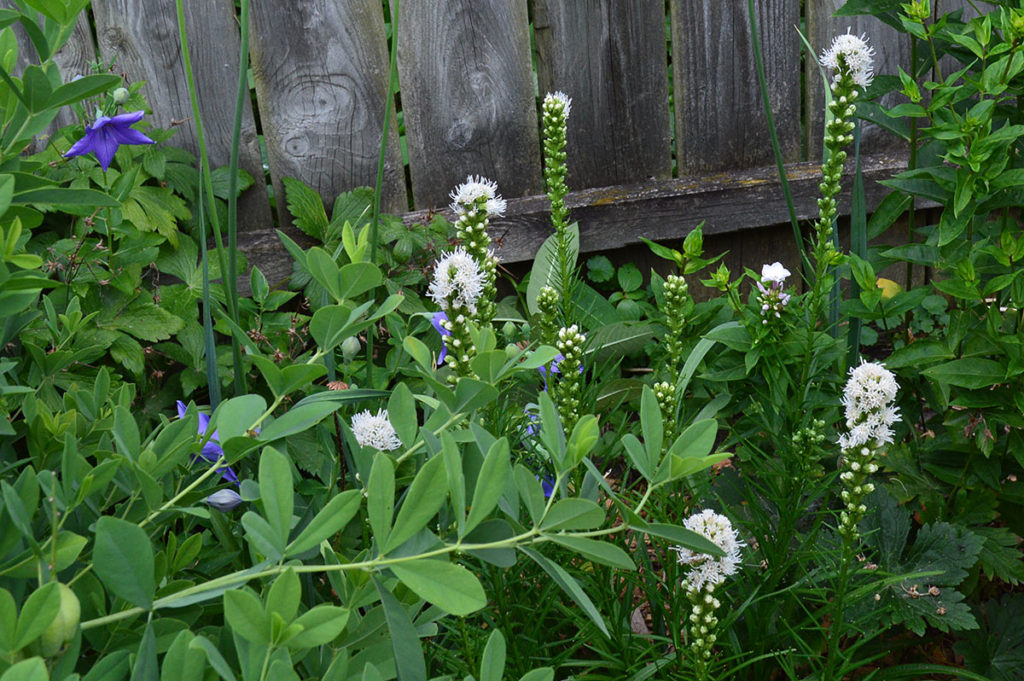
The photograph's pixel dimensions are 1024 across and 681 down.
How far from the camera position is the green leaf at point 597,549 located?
593mm

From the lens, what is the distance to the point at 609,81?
9.27 ft

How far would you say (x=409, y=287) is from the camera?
8.41 ft

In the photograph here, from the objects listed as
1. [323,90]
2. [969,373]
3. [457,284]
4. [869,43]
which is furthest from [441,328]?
[869,43]

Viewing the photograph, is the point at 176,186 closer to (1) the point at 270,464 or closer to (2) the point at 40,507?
(2) the point at 40,507

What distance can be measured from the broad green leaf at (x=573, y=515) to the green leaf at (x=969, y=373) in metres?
1.09

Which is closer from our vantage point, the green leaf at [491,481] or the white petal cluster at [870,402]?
the green leaf at [491,481]

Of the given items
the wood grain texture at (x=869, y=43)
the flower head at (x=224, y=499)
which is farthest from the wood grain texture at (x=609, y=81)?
the flower head at (x=224, y=499)

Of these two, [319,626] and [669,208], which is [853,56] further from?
[669,208]

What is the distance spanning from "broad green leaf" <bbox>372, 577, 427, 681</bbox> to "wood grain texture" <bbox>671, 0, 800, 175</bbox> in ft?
8.37

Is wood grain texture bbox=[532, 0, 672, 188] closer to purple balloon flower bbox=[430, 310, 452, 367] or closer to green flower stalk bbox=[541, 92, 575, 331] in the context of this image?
green flower stalk bbox=[541, 92, 575, 331]

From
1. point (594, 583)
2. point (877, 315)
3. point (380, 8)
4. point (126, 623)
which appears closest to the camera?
point (126, 623)

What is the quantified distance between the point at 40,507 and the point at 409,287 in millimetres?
1853

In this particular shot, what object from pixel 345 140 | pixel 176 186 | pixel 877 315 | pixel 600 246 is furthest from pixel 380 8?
pixel 877 315

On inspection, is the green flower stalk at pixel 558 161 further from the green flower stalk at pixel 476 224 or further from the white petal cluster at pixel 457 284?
the white petal cluster at pixel 457 284
